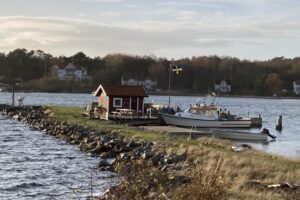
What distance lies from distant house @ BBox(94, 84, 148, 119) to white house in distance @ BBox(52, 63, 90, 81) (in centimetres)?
13618

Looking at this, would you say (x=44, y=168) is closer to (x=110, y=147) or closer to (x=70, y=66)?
(x=110, y=147)

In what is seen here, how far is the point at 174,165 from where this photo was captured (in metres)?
22.6

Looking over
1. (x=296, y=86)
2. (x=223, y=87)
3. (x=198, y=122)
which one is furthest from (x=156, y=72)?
(x=198, y=122)

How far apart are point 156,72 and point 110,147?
5768 inches

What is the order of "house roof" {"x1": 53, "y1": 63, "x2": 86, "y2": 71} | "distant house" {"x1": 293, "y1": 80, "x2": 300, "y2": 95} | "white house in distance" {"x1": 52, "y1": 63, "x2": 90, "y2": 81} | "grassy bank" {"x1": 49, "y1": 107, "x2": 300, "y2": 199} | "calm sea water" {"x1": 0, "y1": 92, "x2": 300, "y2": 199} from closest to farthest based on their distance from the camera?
"grassy bank" {"x1": 49, "y1": 107, "x2": 300, "y2": 199} → "calm sea water" {"x1": 0, "y1": 92, "x2": 300, "y2": 199} → "white house in distance" {"x1": 52, "y1": 63, "x2": 90, "y2": 81} → "house roof" {"x1": 53, "y1": 63, "x2": 86, "y2": 71} → "distant house" {"x1": 293, "y1": 80, "x2": 300, "y2": 95}

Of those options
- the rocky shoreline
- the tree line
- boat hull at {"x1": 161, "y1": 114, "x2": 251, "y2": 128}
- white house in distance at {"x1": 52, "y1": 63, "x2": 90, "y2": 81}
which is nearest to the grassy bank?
the rocky shoreline

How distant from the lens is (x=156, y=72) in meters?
177

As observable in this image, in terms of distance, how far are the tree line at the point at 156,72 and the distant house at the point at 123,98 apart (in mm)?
121393

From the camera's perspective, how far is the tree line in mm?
177500

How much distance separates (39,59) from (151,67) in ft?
128

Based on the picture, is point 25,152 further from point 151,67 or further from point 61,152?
point 151,67

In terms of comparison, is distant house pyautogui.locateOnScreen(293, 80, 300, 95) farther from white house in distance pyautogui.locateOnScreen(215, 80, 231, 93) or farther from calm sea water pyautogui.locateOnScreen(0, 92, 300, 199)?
calm sea water pyautogui.locateOnScreen(0, 92, 300, 199)

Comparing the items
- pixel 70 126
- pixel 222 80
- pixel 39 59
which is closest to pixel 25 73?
pixel 39 59

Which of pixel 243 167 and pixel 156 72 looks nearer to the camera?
pixel 243 167
